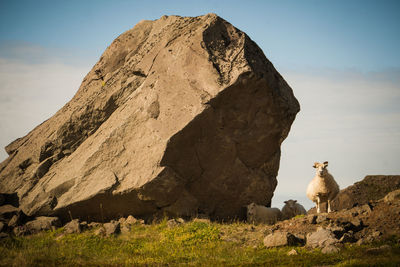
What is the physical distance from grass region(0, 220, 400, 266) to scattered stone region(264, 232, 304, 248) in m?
0.26

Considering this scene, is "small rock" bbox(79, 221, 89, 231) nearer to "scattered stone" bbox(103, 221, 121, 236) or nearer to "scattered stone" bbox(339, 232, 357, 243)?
"scattered stone" bbox(103, 221, 121, 236)

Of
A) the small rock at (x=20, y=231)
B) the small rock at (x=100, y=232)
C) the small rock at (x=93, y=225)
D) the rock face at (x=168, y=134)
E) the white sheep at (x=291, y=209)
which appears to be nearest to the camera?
the small rock at (x=100, y=232)

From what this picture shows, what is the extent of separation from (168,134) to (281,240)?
660 centimetres

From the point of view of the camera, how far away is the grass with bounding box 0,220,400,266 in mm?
12727

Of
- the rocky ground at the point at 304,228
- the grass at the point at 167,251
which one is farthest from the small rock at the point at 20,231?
the grass at the point at 167,251

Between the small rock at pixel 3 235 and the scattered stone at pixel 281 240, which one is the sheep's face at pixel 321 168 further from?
the small rock at pixel 3 235

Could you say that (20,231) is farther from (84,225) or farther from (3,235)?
(84,225)

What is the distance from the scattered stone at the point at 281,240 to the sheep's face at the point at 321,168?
445 centimetres

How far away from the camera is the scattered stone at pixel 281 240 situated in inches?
571

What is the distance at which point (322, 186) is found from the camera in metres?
18.7

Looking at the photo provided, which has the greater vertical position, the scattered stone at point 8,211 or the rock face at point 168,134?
the rock face at point 168,134

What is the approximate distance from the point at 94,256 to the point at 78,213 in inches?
199

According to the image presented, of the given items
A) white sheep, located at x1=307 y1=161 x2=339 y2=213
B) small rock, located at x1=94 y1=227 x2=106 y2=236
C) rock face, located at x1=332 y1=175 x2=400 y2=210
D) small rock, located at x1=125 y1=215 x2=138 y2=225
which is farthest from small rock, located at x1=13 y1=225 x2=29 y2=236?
rock face, located at x1=332 y1=175 x2=400 y2=210

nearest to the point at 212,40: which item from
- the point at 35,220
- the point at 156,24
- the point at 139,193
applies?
the point at 156,24
